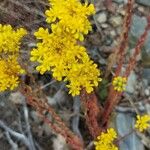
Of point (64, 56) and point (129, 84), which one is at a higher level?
point (64, 56)

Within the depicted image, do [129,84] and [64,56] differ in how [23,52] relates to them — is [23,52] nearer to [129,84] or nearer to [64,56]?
[129,84]

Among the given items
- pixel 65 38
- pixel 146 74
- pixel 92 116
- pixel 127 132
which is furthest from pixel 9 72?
pixel 146 74

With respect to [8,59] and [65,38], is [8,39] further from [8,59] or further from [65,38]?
[65,38]

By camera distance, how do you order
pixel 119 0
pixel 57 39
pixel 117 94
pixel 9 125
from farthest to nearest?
1. pixel 119 0
2. pixel 9 125
3. pixel 117 94
4. pixel 57 39

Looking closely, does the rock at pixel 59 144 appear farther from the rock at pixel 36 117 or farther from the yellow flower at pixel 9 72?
the yellow flower at pixel 9 72

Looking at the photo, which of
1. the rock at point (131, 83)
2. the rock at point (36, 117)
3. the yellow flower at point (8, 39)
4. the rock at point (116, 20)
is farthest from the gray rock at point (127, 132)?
the yellow flower at point (8, 39)

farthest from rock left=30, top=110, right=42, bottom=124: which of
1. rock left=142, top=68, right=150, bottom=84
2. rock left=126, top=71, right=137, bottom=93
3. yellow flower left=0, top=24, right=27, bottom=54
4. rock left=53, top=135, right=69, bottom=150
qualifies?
yellow flower left=0, top=24, right=27, bottom=54

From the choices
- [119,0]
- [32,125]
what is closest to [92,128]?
[32,125]

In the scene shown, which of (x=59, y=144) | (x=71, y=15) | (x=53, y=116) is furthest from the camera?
(x=59, y=144)
